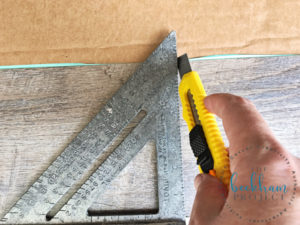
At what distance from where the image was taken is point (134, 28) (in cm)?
71

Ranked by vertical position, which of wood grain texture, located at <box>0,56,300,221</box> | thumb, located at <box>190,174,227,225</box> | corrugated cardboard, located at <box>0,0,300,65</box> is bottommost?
thumb, located at <box>190,174,227,225</box>

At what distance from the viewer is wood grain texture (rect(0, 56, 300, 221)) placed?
71 cm

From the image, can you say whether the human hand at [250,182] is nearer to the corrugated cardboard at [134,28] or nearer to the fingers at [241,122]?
the fingers at [241,122]

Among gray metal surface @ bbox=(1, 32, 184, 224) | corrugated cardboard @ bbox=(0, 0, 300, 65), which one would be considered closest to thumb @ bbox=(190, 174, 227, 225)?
gray metal surface @ bbox=(1, 32, 184, 224)

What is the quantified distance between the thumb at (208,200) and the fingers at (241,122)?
7cm

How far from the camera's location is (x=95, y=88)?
710 mm

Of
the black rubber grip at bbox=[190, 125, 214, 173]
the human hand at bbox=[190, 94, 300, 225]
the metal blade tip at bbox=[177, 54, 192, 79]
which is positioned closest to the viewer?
the human hand at bbox=[190, 94, 300, 225]

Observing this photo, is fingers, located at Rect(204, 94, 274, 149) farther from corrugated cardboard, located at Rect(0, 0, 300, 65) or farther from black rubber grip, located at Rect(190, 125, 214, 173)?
corrugated cardboard, located at Rect(0, 0, 300, 65)

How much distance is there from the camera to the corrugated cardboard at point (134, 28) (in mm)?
698

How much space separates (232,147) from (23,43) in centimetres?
57

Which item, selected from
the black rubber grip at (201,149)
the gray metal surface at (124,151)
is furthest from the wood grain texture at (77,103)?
the black rubber grip at (201,149)

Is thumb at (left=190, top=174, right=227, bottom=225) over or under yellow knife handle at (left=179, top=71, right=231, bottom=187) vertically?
under

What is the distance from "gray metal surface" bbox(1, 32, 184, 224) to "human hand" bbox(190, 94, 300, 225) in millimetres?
251

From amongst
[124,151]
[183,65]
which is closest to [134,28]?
[183,65]
